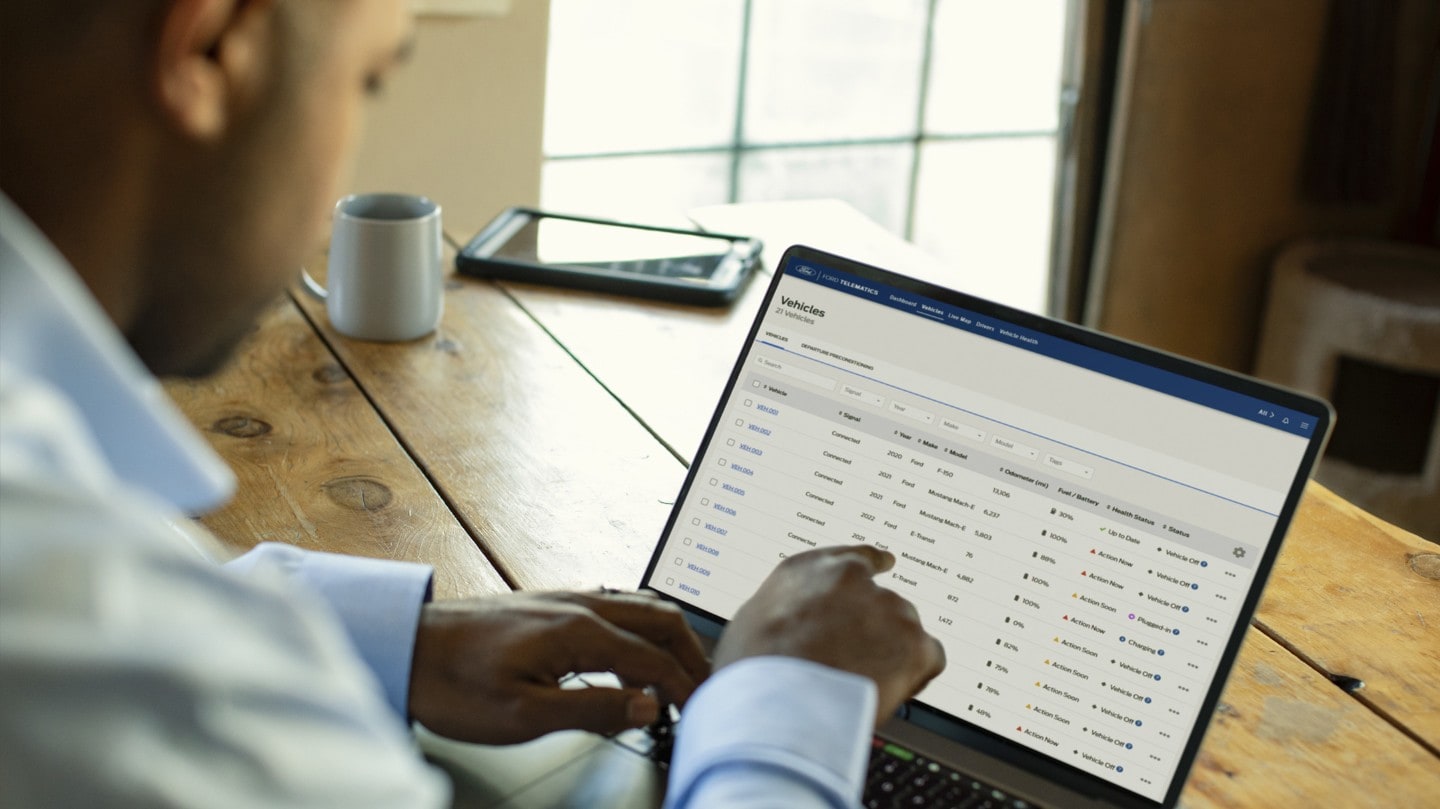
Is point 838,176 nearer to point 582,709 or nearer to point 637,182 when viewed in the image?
point 637,182

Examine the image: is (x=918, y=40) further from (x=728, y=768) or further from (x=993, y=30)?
(x=728, y=768)

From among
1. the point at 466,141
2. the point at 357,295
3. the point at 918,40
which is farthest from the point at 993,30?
the point at 357,295

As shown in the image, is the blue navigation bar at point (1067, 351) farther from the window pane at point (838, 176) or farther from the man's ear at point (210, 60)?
the window pane at point (838, 176)

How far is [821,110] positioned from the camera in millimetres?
3408

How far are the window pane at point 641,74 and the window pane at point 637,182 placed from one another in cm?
3

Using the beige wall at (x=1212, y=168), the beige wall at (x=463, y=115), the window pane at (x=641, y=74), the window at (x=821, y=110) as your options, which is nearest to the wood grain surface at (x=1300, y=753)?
the beige wall at (x=463, y=115)

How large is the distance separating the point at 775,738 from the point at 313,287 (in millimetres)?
988

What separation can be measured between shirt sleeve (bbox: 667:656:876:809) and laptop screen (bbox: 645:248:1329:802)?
0.17 m

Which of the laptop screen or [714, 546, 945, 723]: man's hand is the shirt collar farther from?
the laptop screen

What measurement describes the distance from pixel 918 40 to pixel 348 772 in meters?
3.20

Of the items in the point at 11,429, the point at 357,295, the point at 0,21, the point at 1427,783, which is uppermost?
the point at 0,21

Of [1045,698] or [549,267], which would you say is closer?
[1045,698]

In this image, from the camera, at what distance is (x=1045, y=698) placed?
79 centimetres

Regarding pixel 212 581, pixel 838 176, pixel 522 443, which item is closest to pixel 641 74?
pixel 838 176
